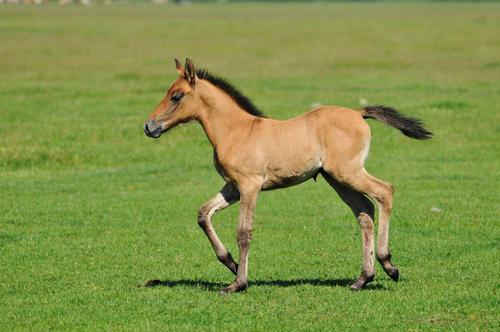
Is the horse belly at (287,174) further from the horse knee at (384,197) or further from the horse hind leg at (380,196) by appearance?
the horse knee at (384,197)

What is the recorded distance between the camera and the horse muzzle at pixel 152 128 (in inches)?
437

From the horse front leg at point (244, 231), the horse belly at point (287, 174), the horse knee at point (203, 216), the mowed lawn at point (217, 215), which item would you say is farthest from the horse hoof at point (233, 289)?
the horse belly at point (287, 174)

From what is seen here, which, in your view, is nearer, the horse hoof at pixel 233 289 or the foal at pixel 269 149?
the horse hoof at pixel 233 289

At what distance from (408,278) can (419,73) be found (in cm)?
2490

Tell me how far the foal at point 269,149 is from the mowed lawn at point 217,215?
2.18 ft

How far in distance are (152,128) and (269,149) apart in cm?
128

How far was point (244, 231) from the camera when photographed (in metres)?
10.8

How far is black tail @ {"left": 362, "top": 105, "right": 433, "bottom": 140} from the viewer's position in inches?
444

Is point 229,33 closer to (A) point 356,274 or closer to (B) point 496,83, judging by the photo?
(B) point 496,83

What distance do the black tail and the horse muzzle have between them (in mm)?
2258

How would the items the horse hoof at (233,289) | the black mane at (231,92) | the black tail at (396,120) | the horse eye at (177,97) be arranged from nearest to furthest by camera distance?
1. the horse hoof at (233,289)
2. the horse eye at (177,97)
3. the black tail at (396,120)
4. the black mane at (231,92)

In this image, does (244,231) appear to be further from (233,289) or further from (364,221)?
(364,221)

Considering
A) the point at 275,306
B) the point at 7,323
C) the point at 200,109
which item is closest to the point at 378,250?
the point at 275,306

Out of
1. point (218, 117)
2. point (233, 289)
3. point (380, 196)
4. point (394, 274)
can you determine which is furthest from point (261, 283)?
point (218, 117)
